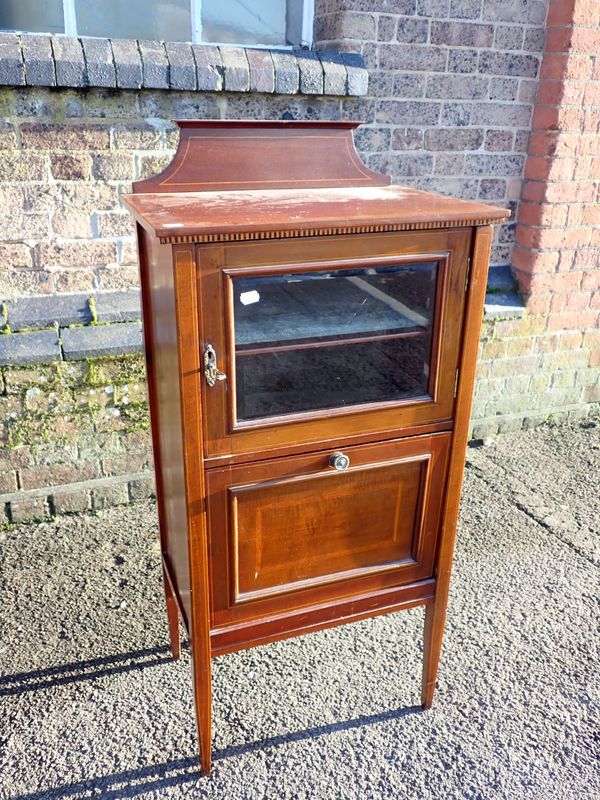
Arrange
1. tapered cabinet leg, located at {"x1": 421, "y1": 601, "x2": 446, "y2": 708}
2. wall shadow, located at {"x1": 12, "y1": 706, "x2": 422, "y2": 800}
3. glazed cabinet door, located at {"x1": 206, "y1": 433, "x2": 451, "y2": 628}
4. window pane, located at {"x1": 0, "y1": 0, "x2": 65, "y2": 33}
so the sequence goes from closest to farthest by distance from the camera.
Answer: glazed cabinet door, located at {"x1": 206, "y1": 433, "x2": 451, "y2": 628} → wall shadow, located at {"x1": 12, "y1": 706, "x2": 422, "y2": 800} → tapered cabinet leg, located at {"x1": 421, "y1": 601, "x2": 446, "y2": 708} → window pane, located at {"x1": 0, "y1": 0, "x2": 65, "y2": 33}

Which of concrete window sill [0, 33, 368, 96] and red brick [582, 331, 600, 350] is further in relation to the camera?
red brick [582, 331, 600, 350]

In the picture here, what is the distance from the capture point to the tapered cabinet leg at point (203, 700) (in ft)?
6.12

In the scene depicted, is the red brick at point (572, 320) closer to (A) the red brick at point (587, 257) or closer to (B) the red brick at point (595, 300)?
(B) the red brick at point (595, 300)

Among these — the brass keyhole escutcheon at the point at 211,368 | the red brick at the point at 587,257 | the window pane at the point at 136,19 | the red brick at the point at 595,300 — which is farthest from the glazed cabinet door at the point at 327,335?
the red brick at the point at 595,300

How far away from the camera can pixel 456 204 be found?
5.80ft

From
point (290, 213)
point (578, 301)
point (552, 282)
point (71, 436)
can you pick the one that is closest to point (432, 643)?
point (290, 213)

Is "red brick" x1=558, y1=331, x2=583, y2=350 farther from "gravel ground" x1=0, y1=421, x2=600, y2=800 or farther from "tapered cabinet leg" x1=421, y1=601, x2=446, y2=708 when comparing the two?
"tapered cabinet leg" x1=421, y1=601, x2=446, y2=708

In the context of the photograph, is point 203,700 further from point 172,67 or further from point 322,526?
point 172,67

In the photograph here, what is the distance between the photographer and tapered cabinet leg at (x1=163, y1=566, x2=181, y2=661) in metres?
2.30

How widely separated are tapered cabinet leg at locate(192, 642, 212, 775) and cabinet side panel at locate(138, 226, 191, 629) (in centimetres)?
12

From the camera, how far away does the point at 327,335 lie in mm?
1771

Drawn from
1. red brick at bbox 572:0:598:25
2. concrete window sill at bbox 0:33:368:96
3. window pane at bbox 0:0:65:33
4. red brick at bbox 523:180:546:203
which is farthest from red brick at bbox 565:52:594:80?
window pane at bbox 0:0:65:33

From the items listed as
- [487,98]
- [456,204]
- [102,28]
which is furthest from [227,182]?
[487,98]

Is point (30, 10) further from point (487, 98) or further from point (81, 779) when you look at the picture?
point (81, 779)
